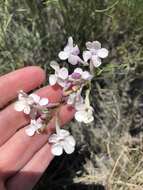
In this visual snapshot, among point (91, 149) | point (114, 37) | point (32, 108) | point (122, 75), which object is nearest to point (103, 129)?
point (91, 149)

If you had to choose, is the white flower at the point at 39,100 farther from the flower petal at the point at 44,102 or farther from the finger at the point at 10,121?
the finger at the point at 10,121

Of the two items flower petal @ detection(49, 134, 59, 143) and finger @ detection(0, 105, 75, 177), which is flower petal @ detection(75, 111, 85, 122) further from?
finger @ detection(0, 105, 75, 177)

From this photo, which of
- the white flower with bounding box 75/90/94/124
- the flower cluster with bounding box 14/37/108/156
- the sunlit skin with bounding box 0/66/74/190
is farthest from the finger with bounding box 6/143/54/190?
the white flower with bounding box 75/90/94/124

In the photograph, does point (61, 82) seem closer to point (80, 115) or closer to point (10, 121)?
point (80, 115)

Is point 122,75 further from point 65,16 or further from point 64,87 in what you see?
point 64,87

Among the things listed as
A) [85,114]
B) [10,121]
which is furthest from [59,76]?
[10,121]

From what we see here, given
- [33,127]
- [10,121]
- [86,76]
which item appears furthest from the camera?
[10,121]

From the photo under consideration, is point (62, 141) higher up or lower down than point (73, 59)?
lower down
